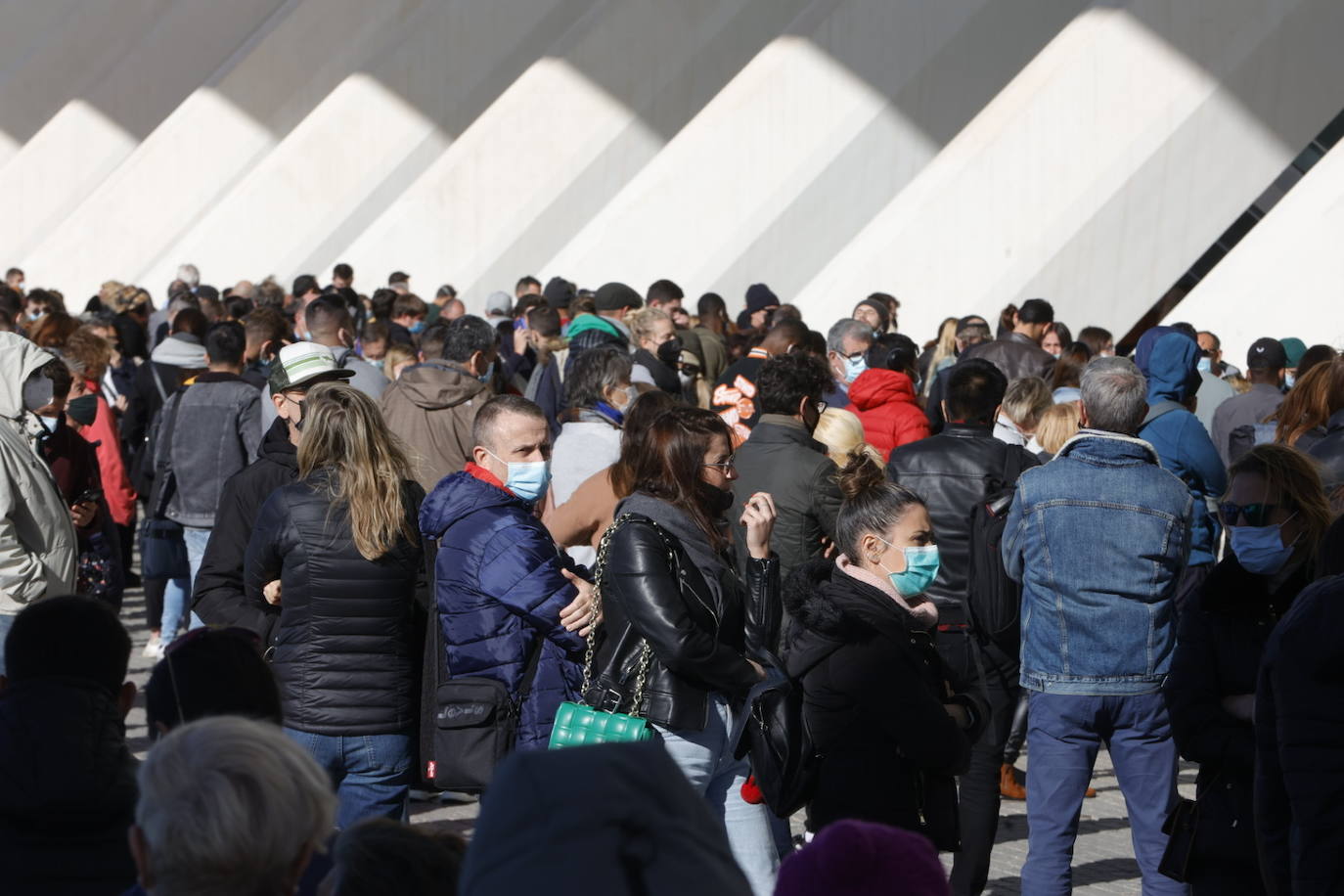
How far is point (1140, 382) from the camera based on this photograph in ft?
16.3

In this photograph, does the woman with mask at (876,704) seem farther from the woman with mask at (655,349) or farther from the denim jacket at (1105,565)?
the woman with mask at (655,349)

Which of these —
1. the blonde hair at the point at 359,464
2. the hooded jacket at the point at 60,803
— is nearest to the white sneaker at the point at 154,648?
the blonde hair at the point at 359,464

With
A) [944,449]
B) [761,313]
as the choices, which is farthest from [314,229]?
[944,449]

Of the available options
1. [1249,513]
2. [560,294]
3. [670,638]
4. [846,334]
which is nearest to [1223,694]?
[1249,513]

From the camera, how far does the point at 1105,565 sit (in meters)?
4.83

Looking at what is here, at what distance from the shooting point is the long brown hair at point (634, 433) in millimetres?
4703

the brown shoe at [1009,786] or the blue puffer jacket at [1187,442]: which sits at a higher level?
the blue puffer jacket at [1187,442]

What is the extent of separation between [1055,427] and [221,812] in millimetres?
5042

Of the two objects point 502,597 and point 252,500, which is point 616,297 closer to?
point 252,500

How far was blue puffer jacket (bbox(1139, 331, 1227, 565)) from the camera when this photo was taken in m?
6.87

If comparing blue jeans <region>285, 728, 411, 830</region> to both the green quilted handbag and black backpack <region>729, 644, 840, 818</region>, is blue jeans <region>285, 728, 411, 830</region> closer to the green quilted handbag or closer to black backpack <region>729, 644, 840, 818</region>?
the green quilted handbag

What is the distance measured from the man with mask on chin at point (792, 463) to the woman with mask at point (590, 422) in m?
0.55

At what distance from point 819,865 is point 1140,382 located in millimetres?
3260

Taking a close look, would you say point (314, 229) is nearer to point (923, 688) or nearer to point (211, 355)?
point (211, 355)
